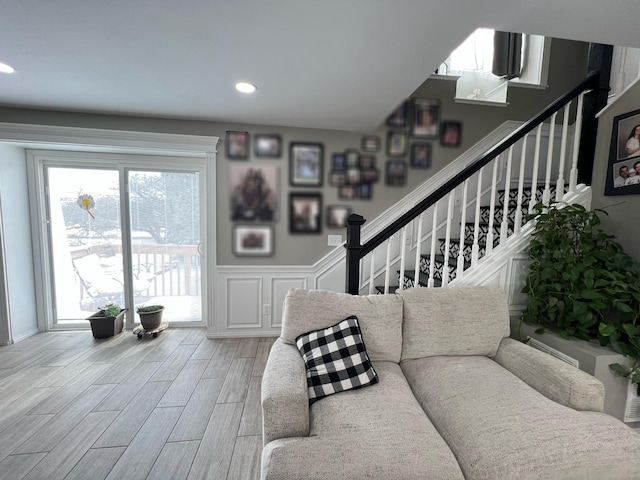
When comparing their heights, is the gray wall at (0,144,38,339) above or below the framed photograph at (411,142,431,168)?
below

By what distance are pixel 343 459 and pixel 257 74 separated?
84.2 inches

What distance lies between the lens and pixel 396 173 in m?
2.97

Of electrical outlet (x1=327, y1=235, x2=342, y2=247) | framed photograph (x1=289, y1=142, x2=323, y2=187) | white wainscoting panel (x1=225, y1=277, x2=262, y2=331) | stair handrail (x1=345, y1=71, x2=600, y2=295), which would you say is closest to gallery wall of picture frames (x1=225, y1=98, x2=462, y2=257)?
framed photograph (x1=289, y1=142, x2=323, y2=187)

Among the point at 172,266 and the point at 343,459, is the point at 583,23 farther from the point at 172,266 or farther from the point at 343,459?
the point at 172,266

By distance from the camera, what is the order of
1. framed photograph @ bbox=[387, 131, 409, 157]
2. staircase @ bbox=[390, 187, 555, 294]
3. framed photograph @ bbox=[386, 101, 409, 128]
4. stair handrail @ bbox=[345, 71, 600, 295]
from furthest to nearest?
framed photograph @ bbox=[387, 131, 409, 157] < framed photograph @ bbox=[386, 101, 409, 128] < staircase @ bbox=[390, 187, 555, 294] < stair handrail @ bbox=[345, 71, 600, 295]

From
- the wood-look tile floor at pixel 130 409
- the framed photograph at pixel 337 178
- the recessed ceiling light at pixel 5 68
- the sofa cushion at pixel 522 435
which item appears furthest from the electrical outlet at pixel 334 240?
the recessed ceiling light at pixel 5 68

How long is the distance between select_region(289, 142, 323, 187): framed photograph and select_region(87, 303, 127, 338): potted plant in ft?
7.75

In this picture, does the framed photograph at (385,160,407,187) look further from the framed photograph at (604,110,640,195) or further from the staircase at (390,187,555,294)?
the framed photograph at (604,110,640,195)

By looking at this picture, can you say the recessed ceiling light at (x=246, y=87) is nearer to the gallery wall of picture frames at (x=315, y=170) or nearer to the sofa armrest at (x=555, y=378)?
the gallery wall of picture frames at (x=315, y=170)

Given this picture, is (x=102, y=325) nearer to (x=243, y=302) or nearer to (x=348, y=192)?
(x=243, y=302)

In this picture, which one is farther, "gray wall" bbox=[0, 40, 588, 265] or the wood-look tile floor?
"gray wall" bbox=[0, 40, 588, 265]

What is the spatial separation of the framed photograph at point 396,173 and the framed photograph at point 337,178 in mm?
488

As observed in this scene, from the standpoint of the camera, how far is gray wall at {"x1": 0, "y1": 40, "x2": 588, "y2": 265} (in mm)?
2822

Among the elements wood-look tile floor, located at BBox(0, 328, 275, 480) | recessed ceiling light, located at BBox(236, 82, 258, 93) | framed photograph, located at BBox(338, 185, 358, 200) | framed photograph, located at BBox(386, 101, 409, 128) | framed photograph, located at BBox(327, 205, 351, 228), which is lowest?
wood-look tile floor, located at BBox(0, 328, 275, 480)
